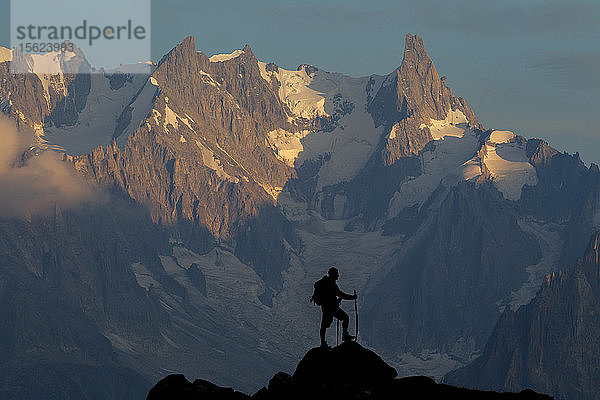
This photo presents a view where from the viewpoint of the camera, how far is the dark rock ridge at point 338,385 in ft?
200

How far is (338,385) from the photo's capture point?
6203 centimetres

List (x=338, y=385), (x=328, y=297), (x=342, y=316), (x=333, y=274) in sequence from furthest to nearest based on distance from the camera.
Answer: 1. (x=328, y=297)
2. (x=333, y=274)
3. (x=342, y=316)
4. (x=338, y=385)

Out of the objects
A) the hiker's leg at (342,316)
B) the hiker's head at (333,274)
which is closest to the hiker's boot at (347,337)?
the hiker's leg at (342,316)

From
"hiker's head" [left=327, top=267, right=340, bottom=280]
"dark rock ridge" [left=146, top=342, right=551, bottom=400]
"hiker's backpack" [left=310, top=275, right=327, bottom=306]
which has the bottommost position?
"dark rock ridge" [left=146, top=342, right=551, bottom=400]

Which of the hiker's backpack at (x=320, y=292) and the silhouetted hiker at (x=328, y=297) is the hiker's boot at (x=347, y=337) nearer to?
the silhouetted hiker at (x=328, y=297)

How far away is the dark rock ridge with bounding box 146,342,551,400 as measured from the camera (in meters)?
60.9

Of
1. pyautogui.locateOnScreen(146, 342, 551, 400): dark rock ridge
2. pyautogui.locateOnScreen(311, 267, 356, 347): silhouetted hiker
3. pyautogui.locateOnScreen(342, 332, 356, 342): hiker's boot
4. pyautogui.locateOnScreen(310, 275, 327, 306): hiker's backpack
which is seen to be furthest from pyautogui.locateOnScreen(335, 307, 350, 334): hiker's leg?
pyautogui.locateOnScreen(146, 342, 551, 400): dark rock ridge

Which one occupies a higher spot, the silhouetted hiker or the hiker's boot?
the silhouetted hiker

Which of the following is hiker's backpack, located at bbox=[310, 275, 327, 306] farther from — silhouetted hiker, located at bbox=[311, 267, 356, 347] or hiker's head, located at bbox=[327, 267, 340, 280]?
hiker's head, located at bbox=[327, 267, 340, 280]

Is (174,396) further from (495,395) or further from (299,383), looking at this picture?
(495,395)

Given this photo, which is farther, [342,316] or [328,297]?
[328,297]

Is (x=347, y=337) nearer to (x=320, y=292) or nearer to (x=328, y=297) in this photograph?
(x=328, y=297)

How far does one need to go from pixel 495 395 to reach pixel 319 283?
11.2 metres

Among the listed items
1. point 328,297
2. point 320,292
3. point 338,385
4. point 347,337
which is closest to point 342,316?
point 347,337
